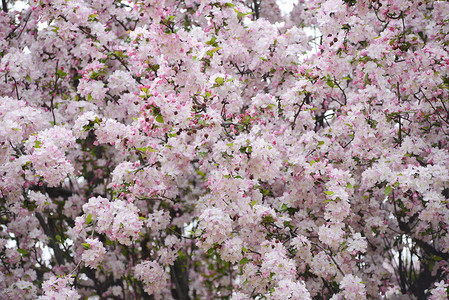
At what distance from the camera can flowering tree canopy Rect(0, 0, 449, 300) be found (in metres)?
4.66

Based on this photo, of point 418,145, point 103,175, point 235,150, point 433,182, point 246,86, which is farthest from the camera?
point 103,175

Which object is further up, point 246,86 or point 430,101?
point 246,86

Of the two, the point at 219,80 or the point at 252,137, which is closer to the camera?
the point at 252,137

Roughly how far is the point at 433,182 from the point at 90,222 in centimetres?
356

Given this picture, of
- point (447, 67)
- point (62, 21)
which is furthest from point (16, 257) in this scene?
point (447, 67)

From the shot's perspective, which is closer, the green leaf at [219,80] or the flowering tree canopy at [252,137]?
the flowering tree canopy at [252,137]

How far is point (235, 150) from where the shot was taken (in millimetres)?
4387

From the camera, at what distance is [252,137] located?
439cm

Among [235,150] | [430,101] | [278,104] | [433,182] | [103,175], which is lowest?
[433,182]

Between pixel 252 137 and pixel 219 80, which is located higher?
pixel 219 80

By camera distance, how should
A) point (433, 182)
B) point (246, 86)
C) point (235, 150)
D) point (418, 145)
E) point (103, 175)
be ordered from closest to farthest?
point (235, 150), point (433, 182), point (418, 145), point (246, 86), point (103, 175)

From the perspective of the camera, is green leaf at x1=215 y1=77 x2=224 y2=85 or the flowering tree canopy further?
green leaf at x1=215 y1=77 x2=224 y2=85

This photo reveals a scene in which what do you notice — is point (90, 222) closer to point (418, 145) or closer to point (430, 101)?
point (418, 145)

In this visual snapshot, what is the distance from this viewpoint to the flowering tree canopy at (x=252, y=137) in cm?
466
